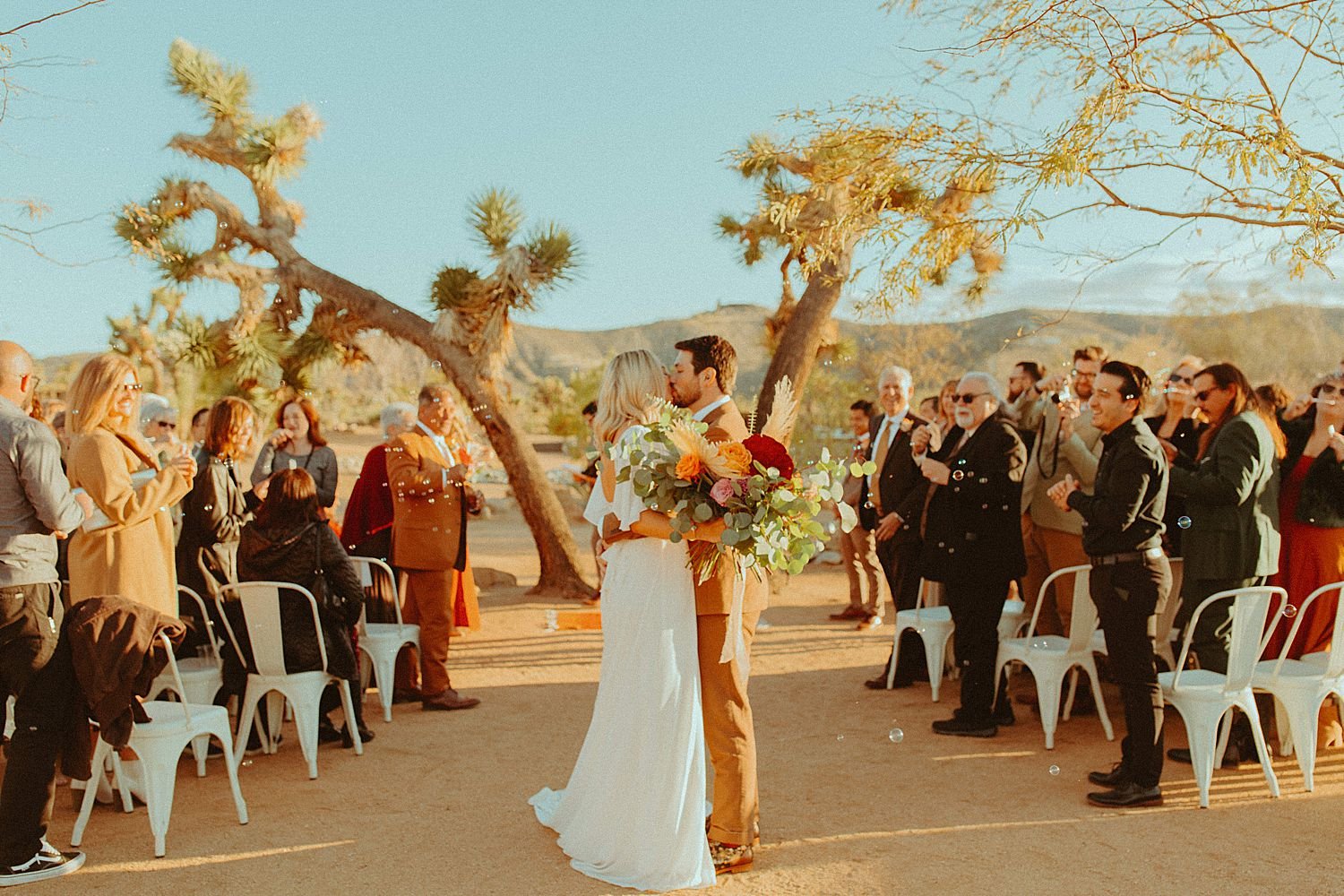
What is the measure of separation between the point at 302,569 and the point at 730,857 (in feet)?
9.76

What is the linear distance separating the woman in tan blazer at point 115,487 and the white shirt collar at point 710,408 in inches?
89.0

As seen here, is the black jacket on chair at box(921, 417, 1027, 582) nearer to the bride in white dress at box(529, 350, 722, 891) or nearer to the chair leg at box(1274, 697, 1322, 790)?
the chair leg at box(1274, 697, 1322, 790)

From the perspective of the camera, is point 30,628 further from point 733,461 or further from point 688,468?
point 733,461

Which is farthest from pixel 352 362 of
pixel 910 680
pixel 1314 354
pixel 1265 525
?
pixel 1314 354

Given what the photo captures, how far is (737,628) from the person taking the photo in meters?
4.20

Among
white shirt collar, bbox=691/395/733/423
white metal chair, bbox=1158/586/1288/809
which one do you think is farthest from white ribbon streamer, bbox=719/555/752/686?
white metal chair, bbox=1158/586/1288/809

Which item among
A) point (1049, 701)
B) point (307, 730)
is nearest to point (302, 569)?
point (307, 730)

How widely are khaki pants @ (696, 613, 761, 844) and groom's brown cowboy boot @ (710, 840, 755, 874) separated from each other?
1.0 inches

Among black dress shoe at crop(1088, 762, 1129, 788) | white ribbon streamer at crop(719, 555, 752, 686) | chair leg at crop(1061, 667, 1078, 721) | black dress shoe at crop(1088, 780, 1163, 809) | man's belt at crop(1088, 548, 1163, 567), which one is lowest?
black dress shoe at crop(1088, 780, 1163, 809)

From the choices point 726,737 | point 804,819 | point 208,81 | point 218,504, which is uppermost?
point 208,81

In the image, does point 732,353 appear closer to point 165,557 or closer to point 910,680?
point 165,557

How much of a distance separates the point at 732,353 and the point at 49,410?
7147mm

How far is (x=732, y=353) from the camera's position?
439 centimetres

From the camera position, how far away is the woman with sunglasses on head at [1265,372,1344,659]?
5.62 meters
